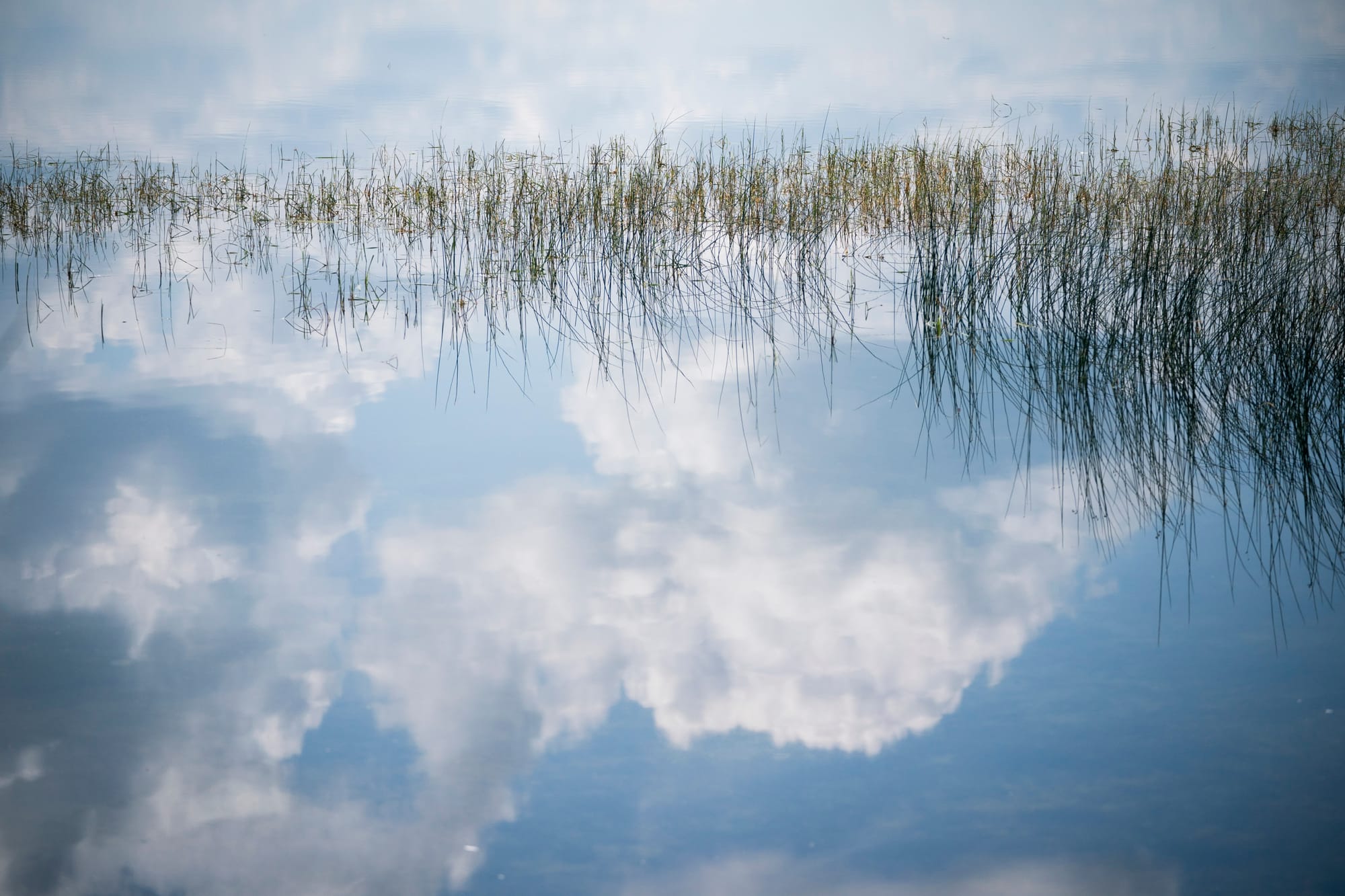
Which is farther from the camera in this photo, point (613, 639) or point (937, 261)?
point (937, 261)

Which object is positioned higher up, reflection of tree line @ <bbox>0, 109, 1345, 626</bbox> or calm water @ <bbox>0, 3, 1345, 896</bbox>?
reflection of tree line @ <bbox>0, 109, 1345, 626</bbox>

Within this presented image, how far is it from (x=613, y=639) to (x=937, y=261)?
3869mm

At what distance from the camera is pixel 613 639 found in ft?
8.83

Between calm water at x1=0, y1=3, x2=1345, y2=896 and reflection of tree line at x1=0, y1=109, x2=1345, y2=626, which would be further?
reflection of tree line at x1=0, y1=109, x2=1345, y2=626

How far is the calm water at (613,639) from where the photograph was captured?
2.00 m

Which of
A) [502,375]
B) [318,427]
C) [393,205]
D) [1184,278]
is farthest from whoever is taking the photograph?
[393,205]

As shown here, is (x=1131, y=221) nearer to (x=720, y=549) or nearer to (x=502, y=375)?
(x=502, y=375)

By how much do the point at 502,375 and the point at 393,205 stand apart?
14.6 feet

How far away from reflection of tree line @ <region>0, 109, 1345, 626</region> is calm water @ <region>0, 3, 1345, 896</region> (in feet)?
0.47

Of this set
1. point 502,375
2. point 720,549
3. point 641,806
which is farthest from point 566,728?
point 502,375

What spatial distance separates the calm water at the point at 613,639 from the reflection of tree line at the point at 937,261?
0.14 metres

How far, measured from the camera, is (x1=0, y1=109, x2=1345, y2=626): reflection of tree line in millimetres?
4012

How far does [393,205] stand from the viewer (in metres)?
8.87

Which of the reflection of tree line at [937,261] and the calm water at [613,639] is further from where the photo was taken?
the reflection of tree line at [937,261]
